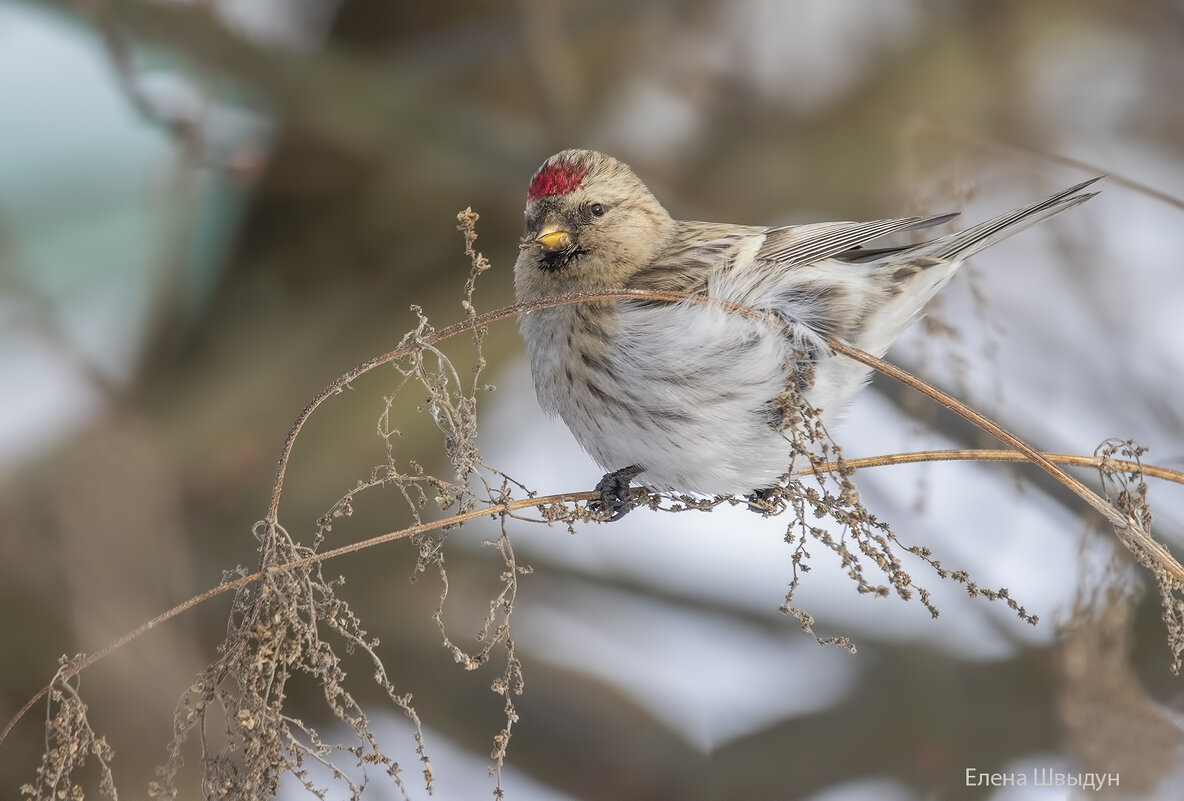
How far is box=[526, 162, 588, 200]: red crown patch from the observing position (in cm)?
222

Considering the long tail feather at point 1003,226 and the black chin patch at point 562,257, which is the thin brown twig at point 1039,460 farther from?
the black chin patch at point 562,257

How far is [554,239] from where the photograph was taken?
2.17 metres

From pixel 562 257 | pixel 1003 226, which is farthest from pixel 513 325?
pixel 1003 226

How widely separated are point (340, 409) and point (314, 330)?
291 millimetres

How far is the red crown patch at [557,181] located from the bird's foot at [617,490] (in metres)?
0.55

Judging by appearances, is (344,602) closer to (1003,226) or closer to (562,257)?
(562,257)

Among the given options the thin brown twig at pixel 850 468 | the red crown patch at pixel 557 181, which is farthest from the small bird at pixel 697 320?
the thin brown twig at pixel 850 468

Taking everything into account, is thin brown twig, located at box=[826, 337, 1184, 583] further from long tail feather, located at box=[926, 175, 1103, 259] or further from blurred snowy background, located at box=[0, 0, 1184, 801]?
blurred snowy background, located at box=[0, 0, 1184, 801]

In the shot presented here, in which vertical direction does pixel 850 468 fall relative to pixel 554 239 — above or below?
below

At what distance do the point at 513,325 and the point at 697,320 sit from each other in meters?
1.87

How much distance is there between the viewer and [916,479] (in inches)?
90.7

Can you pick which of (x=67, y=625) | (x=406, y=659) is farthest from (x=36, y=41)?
(x=406, y=659)

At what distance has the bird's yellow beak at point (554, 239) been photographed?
2152 mm

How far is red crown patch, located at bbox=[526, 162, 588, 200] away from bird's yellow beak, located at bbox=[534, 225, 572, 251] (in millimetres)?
83
